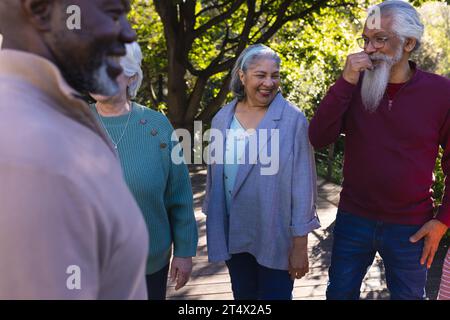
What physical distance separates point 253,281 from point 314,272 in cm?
200

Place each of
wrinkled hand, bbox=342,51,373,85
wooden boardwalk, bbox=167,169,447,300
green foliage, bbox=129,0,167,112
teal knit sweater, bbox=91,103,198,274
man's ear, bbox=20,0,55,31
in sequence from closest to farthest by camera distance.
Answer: man's ear, bbox=20,0,55,31 < teal knit sweater, bbox=91,103,198,274 < wrinkled hand, bbox=342,51,373,85 < wooden boardwalk, bbox=167,169,447,300 < green foliage, bbox=129,0,167,112

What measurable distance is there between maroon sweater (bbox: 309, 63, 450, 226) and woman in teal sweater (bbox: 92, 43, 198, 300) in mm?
823

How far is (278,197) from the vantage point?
A: 2.71 metres

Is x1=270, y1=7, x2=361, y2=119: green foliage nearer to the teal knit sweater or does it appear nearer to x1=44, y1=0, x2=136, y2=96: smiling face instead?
the teal knit sweater

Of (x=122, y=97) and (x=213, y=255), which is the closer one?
(x=122, y=97)

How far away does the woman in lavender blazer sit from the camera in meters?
2.70

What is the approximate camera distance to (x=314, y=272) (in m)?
4.77

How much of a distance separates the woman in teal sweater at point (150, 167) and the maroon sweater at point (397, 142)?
82cm

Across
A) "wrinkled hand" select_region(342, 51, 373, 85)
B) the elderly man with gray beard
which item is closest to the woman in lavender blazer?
"wrinkled hand" select_region(342, 51, 373, 85)

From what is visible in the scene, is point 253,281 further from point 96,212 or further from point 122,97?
point 96,212

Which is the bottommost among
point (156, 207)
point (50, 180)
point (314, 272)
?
point (314, 272)

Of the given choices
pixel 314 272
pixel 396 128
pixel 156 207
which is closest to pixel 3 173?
pixel 156 207

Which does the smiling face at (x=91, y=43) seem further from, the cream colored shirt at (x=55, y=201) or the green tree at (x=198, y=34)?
the green tree at (x=198, y=34)

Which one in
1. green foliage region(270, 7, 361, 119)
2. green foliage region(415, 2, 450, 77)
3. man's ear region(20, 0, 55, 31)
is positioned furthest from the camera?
green foliage region(415, 2, 450, 77)
